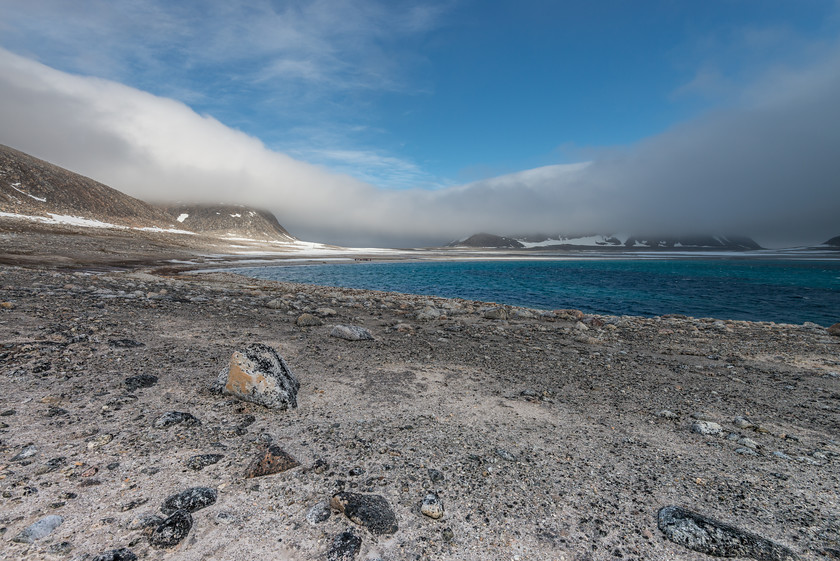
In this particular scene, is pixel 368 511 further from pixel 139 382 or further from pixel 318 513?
pixel 139 382

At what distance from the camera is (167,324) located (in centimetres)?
953

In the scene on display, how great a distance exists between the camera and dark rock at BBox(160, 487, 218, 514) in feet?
10.00

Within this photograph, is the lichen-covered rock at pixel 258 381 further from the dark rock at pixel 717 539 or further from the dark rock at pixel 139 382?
the dark rock at pixel 717 539

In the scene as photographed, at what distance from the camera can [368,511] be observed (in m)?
3.19

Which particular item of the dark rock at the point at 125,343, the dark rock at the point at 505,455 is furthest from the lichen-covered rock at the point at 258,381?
the dark rock at the point at 125,343

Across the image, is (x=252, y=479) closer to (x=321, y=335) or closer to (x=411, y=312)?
(x=321, y=335)

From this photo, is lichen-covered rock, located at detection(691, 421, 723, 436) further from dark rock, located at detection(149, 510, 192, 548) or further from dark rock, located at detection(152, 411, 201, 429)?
dark rock, located at detection(152, 411, 201, 429)

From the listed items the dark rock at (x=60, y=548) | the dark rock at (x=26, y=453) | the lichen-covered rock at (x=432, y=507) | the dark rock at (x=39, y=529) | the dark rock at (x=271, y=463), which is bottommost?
the lichen-covered rock at (x=432, y=507)

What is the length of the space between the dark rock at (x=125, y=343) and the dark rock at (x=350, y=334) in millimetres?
4367

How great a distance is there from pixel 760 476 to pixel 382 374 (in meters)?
5.71

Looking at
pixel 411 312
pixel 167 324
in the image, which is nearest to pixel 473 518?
pixel 167 324

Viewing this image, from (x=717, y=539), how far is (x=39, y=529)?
5.55 m

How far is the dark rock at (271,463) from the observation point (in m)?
3.65

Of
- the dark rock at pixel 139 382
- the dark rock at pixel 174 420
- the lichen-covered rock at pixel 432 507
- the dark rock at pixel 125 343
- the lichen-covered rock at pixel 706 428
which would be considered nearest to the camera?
the lichen-covered rock at pixel 432 507
